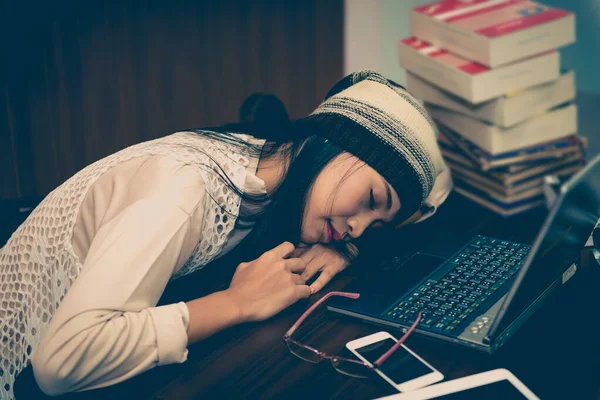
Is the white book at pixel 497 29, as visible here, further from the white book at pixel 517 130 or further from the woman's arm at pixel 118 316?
the woman's arm at pixel 118 316

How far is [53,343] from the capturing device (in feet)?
2.58

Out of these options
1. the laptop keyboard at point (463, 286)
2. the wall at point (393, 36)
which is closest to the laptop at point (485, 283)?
the laptop keyboard at point (463, 286)

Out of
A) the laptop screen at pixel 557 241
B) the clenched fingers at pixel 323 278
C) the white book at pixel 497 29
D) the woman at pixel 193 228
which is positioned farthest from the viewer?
the white book at pixel 497 29

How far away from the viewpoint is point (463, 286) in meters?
0.99

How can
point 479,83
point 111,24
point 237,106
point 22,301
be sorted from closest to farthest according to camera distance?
point 22,301
point 479,83
point 111,24
point 237,106

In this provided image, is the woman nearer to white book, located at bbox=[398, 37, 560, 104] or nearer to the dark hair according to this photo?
the dark hair

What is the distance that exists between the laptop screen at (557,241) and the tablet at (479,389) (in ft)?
0.23

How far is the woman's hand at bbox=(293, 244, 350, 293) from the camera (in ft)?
3.53

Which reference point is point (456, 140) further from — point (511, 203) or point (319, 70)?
point (319, 70)

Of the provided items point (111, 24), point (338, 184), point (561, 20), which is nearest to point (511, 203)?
point (561, 20)

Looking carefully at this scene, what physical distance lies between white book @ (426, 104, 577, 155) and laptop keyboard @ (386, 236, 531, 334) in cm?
32

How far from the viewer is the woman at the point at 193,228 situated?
80 centimetres

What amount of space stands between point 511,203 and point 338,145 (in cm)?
53

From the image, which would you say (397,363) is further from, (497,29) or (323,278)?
(497,29)
